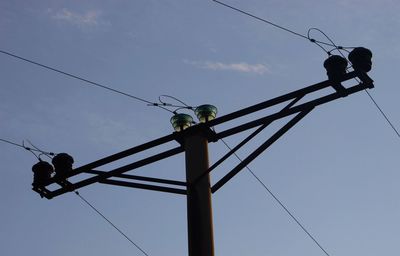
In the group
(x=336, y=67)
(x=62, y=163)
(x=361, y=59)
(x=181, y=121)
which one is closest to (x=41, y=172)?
(x=62, y=163)

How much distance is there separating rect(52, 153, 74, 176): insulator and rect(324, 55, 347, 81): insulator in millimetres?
3477

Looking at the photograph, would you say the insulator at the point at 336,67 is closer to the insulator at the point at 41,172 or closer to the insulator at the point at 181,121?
the insulator at the point at 181,121

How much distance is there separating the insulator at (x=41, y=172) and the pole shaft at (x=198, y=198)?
80.1 inches

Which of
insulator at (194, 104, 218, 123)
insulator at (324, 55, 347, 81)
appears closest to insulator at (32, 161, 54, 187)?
insulator at (194, 104, 218, 123)

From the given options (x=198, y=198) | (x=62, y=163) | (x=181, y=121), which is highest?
(x=62, y=163)

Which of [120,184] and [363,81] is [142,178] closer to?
[120,184]

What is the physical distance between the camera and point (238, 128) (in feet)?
25.3

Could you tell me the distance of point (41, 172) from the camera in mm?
8508

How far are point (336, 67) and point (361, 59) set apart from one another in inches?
11.3

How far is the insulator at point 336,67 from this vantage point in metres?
7.38

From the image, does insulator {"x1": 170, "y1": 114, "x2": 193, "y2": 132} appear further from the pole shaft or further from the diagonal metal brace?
the diagonal metal brace

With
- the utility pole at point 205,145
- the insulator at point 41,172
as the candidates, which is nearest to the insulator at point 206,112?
the utility pole at point 205,145

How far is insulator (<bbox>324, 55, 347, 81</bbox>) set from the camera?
7.38 meters

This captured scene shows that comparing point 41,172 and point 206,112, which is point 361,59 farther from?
point 41,172
